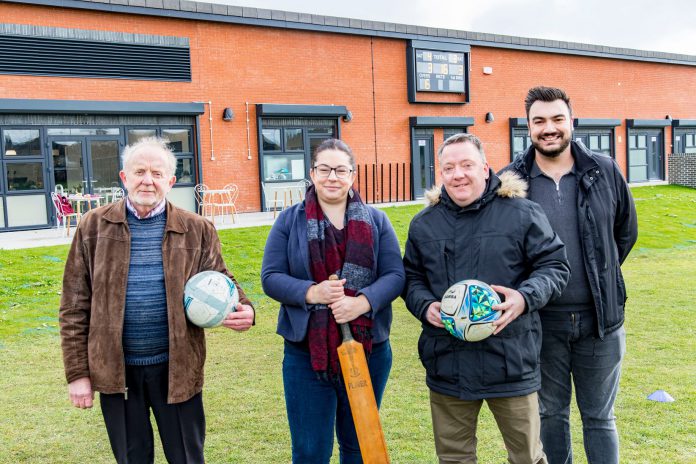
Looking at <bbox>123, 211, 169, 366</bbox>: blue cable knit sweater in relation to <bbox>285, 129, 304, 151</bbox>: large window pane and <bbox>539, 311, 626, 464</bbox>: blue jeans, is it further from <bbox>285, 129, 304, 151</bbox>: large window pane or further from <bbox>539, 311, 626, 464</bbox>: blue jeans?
<bbox>285, 129, 304, 151</bbox>: large window pane

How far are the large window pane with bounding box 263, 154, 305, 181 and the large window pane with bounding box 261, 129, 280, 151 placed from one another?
283 millimetres

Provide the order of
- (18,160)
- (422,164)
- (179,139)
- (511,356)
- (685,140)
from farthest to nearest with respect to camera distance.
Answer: (685,140), (422,164), (179,139), (18,160), (511,356)

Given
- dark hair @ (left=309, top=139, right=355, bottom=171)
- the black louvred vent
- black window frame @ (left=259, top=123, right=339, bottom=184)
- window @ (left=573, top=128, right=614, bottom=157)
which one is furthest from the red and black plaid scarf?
window @ (left=573, top=128, right=614, bottom=157)

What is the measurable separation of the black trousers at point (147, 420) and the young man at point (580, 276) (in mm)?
1825

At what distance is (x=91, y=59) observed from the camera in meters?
17.5

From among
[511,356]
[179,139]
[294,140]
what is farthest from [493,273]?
[294,140]

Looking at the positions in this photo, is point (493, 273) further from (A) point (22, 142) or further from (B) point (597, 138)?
(B) point (597, 138)

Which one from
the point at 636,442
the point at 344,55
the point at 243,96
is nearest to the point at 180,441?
the point at 636,442

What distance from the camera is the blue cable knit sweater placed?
317 centimetres

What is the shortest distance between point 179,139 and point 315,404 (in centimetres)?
1680

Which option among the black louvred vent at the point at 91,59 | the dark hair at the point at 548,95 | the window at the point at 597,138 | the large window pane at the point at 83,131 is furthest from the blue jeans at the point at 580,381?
the window at the point at 597,138

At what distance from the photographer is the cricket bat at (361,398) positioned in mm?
3150

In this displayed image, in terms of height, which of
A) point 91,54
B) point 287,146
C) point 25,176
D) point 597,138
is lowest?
point 25,176

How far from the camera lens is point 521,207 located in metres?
3.17
